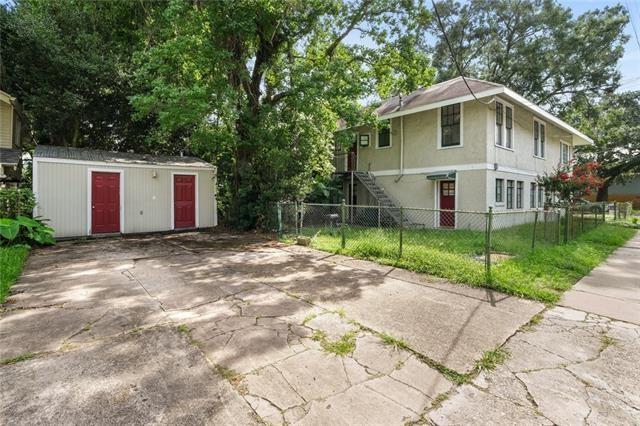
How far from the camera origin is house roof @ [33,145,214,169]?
9.89 meters

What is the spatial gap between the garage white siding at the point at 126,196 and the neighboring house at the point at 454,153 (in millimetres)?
6763

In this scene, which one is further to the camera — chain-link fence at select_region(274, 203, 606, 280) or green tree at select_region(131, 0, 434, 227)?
green tree at select_region(131, 0, 434, 227)

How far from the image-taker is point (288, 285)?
5250 mm

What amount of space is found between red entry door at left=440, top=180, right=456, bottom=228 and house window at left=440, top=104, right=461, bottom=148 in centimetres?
155

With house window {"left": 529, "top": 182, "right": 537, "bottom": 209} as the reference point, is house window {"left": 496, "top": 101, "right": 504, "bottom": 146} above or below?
above

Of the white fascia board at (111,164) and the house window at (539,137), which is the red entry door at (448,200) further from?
the white fascia board at (111,164)

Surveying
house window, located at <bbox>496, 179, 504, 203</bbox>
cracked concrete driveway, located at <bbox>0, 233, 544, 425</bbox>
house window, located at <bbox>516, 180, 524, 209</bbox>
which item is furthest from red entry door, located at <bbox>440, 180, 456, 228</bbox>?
cracked concrete driveway, located at <bbox>0, 233, 544, 425</bbox>

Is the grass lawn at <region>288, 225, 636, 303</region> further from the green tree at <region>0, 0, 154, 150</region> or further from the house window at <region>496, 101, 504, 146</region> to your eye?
the green tree at <region>0, 0, 154, 150</region>

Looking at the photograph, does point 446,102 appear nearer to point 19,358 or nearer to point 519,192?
point 519,192

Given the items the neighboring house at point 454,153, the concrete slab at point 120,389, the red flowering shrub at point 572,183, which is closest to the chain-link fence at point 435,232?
the neighboring house at point 454,153

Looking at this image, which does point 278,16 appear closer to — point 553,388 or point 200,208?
point 200,208

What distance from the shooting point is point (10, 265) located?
5.87m

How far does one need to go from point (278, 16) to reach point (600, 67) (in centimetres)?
2503

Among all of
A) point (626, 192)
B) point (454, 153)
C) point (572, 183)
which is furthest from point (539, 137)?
point (626, 192)
